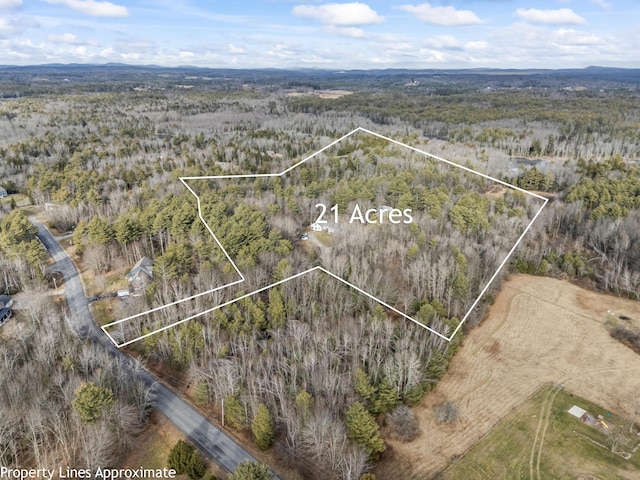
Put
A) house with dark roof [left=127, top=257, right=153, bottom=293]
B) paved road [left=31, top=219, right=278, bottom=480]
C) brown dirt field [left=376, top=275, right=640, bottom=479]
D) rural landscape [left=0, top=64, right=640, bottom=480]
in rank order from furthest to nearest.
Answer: house with dark roof [left=127, top=257, right=153, bottom=293], brown dirt field [left=376, top=275, right=640, bottom=479], paved road [left=31, top=219, right=278, bottom=480], rural landscape [left=0, top=64, right=640, bottom=480]

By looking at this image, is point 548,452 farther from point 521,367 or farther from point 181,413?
point 181,413

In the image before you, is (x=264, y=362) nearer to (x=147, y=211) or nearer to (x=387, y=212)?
(x=387, y=212)

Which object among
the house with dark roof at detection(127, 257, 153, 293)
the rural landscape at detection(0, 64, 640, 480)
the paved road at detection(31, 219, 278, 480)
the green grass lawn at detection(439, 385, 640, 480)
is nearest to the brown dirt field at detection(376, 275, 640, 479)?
the rural landscape at detection(0, 64, 640, 480)

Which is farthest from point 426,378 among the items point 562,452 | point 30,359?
point 30,359

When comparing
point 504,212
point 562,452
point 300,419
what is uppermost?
point 504,212

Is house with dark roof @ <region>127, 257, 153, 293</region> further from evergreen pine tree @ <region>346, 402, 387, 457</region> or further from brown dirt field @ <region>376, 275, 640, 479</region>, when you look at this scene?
brown dirt field @ <region>376, 275, 640, 479</region>

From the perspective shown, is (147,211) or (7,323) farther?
(147,211)

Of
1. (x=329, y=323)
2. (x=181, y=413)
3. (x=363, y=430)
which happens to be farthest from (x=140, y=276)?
(x=363, y=430)
